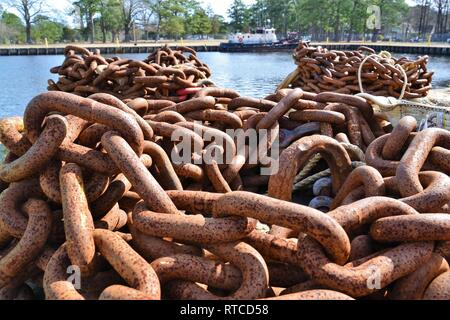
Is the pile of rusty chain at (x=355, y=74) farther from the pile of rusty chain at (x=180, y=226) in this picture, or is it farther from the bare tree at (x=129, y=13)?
the bare tree at (x=129, y=13)

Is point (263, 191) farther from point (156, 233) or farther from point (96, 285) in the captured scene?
point (96, 285)

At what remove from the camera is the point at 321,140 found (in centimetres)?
221

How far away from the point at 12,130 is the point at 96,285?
80 cm

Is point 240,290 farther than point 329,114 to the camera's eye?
No

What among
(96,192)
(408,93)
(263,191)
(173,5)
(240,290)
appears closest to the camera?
(240,290)

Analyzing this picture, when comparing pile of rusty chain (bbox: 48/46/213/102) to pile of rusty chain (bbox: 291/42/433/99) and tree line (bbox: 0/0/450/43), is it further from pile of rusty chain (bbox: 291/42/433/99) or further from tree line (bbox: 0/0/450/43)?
tree line (bbox: 0/0/450/43)

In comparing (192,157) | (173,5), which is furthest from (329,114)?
(173,5)

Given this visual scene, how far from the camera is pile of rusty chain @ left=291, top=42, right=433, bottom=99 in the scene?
4.51 metres

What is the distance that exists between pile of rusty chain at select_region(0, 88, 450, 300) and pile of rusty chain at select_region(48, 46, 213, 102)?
1.93 meters

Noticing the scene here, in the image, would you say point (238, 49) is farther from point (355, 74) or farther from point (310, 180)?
point (310, 180)

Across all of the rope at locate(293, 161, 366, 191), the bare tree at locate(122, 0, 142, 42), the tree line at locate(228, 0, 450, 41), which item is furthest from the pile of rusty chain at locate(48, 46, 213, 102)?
the bare tree at locate(122, 0, 142, 42)

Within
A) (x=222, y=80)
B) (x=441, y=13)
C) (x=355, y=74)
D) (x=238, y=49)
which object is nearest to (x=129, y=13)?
(x=238, y=49)

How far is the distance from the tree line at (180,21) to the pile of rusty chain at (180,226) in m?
60.4

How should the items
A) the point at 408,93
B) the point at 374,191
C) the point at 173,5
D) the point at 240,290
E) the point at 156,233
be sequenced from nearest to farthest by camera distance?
the point at 240,290, the point at 156,233, the point at 374,191, the point at 408,93, the point at 173,5
